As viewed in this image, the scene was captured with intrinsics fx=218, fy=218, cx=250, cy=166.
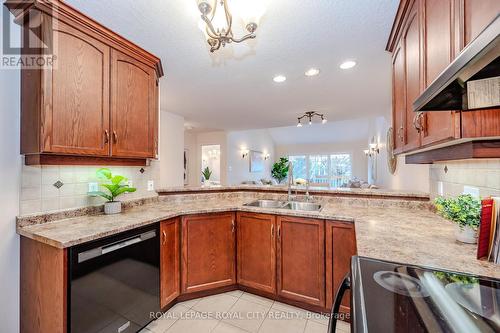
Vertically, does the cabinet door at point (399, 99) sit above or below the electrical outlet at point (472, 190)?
above

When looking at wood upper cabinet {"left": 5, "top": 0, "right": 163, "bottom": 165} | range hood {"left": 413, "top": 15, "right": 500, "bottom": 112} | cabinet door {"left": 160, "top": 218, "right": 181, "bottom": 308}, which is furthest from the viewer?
cabinet door {"left": 160, "top": 218, "right": 181, "bottom": 308}

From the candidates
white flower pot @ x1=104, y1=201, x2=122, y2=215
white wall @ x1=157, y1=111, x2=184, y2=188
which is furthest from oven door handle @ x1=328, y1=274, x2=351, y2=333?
white wall @ x1=157, y1=111, x2=184, y2=188

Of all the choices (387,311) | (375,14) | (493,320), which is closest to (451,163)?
(375,14)

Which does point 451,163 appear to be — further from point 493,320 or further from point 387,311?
point 387,311

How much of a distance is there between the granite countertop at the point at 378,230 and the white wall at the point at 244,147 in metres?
4.97

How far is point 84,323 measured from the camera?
1.29m

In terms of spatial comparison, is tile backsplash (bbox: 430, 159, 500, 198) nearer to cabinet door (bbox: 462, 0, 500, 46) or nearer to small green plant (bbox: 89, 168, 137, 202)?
cabinet door (bbox: 462, 0, 500, 46)

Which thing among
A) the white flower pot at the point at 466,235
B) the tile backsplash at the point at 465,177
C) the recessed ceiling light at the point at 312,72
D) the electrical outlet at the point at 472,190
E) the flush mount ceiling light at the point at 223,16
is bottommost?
the white flower pot at the point at 466,235

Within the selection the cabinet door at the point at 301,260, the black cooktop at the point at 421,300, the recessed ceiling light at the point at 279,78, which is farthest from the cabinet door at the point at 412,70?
the recessed ceiling light at the point at 279,78

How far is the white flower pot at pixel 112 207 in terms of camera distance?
1.88 metres

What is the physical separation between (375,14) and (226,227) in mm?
2099

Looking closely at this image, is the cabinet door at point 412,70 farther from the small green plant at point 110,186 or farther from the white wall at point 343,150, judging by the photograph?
the white wall at point 343,150

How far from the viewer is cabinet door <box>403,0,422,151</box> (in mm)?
1161

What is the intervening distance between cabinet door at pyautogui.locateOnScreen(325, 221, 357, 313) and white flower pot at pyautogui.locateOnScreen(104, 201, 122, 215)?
5.94ft
